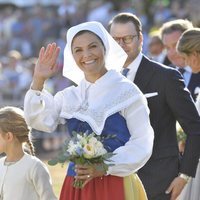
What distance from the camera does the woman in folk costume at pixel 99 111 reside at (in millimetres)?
5445

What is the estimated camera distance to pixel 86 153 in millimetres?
5258

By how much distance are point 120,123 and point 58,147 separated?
1342 centimetres

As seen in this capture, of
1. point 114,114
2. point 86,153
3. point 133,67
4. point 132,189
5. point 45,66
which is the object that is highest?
point 45,66

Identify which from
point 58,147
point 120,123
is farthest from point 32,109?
point 58,147

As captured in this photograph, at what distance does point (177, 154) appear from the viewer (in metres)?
6.39

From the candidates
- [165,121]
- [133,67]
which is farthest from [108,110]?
[133,67]

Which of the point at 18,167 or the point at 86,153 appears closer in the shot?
the point at 86,153

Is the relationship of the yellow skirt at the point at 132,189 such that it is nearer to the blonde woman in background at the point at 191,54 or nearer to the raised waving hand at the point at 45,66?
the raised waving hand at the point at 45,66

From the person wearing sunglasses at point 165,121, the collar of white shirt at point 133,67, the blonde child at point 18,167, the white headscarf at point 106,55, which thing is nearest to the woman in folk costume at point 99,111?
the white headscarf at point 106,55

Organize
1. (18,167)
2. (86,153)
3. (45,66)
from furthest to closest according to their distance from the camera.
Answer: (18,167)
(45,66)
(86,153)

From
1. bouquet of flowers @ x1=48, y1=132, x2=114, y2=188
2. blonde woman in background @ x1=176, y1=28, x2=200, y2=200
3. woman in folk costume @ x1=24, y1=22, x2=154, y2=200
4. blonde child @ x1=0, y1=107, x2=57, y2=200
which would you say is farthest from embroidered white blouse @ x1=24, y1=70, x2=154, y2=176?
blonde woman in background @ x1=176, y1=28, x2=200, y2=200

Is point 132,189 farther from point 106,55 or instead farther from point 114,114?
point 106,55

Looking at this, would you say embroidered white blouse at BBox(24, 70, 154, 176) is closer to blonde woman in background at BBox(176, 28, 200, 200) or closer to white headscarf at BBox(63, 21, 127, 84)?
white headscarf at BBox(63, 21, 127, 84)

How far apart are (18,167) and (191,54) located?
5.69 feet
